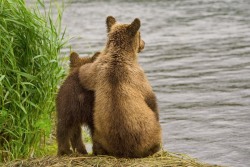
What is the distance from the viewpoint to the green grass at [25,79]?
697cm

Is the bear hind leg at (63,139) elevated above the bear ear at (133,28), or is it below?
below

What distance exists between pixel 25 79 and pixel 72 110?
129 centimetres

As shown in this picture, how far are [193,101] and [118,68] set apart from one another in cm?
Result: 633

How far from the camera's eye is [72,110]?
604cm

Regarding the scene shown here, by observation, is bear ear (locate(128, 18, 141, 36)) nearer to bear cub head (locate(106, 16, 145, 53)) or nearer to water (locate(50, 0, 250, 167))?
bear cub head (locate(106, 16, 145, 53))

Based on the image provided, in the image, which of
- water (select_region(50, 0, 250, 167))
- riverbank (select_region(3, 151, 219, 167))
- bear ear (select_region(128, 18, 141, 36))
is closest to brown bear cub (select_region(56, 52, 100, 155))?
→ riverbank (select_region(3, 151, 219, 167))

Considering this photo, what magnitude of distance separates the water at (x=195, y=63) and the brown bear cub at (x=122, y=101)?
247cm

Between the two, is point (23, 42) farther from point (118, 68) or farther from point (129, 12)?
point (129, 12)

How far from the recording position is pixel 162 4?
28.1 m

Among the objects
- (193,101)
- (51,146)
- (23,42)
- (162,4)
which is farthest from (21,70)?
(162,4)

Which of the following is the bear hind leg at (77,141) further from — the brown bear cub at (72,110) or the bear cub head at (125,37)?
the bear cub head at (125,37)

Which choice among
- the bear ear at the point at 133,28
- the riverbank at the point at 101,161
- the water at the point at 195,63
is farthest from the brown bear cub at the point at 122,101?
the water at the point at 195,63

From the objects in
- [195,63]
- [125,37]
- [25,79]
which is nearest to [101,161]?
[125,37]

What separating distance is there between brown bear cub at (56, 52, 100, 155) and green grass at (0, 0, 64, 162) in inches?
31.6
